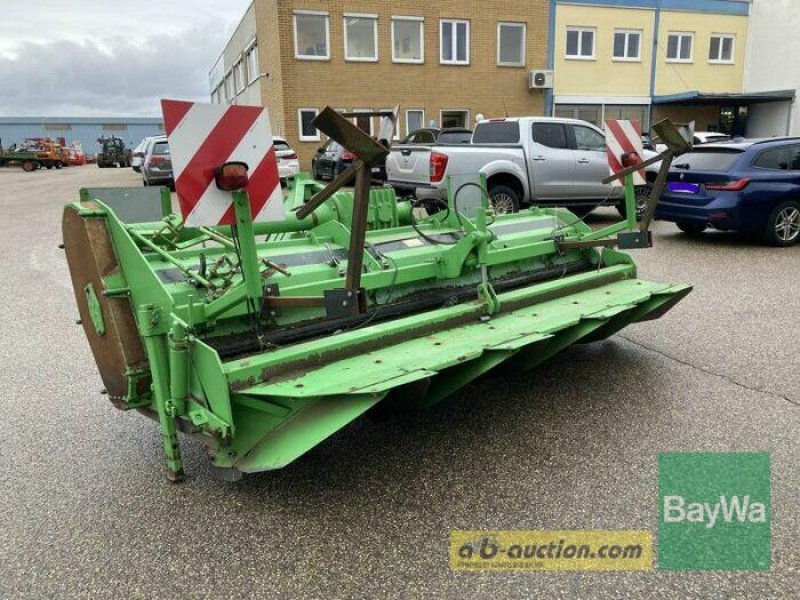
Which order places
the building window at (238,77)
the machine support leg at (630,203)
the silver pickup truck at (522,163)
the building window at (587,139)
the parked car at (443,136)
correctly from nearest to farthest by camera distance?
the machine support leg at (630,203) → the silver pickup truck at (522,163) → the building window at (587,139) → the parked car at (443,136) → the building window at (238,77)

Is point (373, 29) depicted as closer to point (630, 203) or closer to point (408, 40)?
point (408, 40)

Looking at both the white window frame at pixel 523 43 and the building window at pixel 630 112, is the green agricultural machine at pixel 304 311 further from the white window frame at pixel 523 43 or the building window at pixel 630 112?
the building window at pixel 630 112

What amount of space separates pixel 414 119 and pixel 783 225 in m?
16.4

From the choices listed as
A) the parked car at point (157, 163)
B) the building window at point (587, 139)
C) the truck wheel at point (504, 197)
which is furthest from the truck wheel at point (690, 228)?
the parked car at point (157, 163)

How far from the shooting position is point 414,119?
24.1 m

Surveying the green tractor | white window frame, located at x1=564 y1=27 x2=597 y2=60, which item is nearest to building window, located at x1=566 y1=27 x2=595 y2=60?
white window frame, located at x1=564 y1=27 x2=597 y2=60

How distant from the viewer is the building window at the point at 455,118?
24.4 m

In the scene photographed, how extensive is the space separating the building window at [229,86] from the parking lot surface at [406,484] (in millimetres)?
31962

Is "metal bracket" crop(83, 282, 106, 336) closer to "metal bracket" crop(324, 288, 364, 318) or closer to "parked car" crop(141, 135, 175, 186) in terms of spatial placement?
"metal bracket" crop(324, 288, 364, 318)

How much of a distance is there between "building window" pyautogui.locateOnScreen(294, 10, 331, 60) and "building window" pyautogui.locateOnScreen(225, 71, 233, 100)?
1296 cm

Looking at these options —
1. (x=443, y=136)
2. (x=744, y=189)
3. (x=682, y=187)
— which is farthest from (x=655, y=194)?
(x=443, y=136)

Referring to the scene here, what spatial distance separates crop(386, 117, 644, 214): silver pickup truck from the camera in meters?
10.5

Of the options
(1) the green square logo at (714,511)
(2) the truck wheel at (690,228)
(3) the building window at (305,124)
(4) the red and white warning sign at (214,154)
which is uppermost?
(3) the building window at (305,124)

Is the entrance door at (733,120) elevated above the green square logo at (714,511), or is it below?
above
